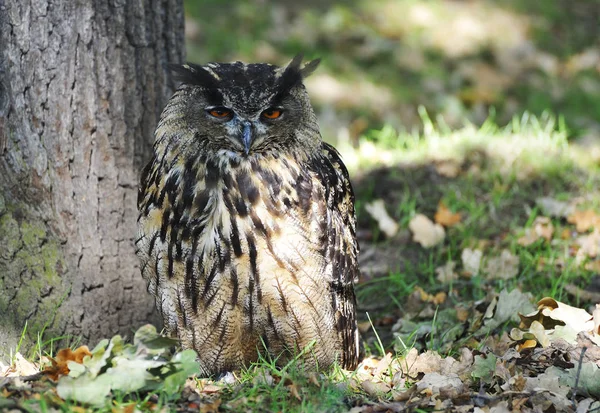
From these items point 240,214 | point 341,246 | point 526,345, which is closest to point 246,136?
point 240,214

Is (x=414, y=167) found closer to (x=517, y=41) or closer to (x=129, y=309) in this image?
(x=129, y=309)

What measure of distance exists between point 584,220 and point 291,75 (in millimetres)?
2256

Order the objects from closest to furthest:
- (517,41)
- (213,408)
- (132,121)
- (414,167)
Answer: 1. (213,408)
2. (132,121)
3. (414,167)
4. (517,41)

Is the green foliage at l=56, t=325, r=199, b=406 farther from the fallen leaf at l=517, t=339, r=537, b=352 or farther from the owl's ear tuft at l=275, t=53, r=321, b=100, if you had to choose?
the fallen leaf at l=517, t=339, r=537, b=352

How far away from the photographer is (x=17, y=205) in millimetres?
3514

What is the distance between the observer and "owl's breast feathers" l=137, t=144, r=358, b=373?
329 centimetres

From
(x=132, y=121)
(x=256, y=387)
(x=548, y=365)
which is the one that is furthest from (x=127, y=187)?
(x=548, y=365)

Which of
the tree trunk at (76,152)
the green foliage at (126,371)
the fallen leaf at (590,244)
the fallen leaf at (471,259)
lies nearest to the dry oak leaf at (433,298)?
the fallen leaf at (471,259)

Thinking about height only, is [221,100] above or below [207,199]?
above

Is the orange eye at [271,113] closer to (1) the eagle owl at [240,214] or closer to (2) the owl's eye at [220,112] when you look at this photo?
(1) the eagle owl at [240,214]

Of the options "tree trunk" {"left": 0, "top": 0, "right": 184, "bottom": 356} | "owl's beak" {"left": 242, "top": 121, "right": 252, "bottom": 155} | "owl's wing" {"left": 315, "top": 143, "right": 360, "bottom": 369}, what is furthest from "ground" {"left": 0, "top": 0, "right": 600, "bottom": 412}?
"owl's beak" {"left": 242, "top": 121, "right": 252, "bottom": 155}

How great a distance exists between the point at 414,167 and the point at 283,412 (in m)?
2.87

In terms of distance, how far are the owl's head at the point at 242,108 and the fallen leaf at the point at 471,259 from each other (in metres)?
1.47

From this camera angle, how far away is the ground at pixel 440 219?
2889mm
